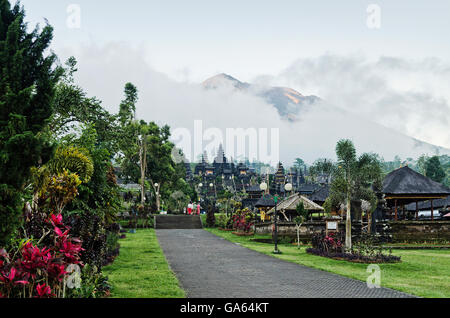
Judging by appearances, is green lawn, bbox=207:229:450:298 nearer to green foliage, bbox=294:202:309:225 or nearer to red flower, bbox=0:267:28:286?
green foliage, bbox=294:202:309:225

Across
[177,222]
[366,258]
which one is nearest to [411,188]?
[366,258]

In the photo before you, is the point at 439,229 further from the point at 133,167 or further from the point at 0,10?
the point at 133,167

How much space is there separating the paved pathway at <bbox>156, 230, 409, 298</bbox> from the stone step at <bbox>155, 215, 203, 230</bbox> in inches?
823

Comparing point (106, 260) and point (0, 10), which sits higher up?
point (0, 10)

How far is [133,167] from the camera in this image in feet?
180

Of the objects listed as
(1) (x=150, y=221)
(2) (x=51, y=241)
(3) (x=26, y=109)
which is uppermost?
(3) (x=26, y=109)

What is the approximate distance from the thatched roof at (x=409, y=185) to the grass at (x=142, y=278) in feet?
63.3

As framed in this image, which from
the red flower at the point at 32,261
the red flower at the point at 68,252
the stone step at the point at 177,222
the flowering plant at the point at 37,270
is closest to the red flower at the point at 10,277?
the flowering plant at the point at 37,270

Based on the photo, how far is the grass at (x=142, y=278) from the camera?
8.47m

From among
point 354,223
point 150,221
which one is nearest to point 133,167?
point 150,221

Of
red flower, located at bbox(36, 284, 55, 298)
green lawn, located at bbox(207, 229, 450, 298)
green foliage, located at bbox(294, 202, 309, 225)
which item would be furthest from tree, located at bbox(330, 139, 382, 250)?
red flower, located at bbox(36, 284, 55, 298)

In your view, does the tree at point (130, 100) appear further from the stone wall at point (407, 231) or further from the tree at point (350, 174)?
the tree at point (350, 174)

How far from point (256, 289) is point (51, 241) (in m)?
4.58

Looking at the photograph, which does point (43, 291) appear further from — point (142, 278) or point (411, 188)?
point (411, 188)
